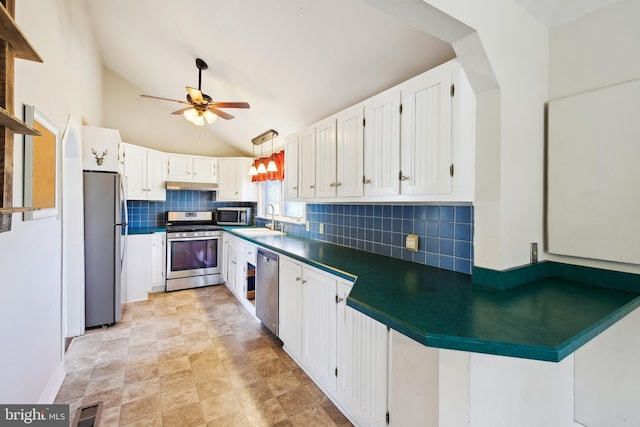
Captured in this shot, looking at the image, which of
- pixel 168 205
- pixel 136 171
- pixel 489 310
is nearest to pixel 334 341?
pixel 489 310

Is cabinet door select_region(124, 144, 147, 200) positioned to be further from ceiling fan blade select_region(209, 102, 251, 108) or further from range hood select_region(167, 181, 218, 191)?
ceiling fan blade select_region(209, 102, 251, 108)

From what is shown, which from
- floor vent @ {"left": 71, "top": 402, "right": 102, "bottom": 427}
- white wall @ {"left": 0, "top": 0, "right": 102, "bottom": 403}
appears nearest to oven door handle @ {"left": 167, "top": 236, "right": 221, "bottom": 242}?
white wall @ {"left": 0, "top": 0, "right": 102, "bottom": 403}

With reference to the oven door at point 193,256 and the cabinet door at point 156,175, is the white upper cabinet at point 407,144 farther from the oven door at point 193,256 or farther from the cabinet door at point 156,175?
the cabinet door at point 156,175

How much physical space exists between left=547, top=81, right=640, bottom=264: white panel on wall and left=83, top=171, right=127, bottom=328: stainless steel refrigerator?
12.9ft

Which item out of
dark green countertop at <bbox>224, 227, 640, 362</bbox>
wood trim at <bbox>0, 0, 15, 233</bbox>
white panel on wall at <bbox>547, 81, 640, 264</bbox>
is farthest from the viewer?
white panel on wall at <bbox>547, 81, 640, 264</bbox>

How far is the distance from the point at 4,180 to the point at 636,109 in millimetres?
2700

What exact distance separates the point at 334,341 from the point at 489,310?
1.07 m

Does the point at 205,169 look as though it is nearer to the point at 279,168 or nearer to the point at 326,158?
the point at 279,168

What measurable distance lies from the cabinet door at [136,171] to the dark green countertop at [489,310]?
3935 millimetres

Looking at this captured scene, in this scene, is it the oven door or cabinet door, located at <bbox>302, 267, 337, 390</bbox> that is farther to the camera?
Answer: the oven door

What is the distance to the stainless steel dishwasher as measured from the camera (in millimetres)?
2713

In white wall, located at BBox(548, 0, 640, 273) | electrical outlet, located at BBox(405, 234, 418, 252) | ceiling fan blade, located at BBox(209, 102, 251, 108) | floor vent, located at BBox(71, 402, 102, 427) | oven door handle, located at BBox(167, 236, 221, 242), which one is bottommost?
floor vent, located at BBox(71, 402, 102, 427)

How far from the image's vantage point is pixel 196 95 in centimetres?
282

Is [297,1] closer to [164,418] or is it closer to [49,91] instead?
[49,91]
